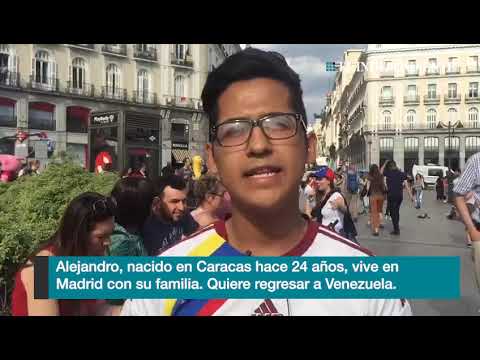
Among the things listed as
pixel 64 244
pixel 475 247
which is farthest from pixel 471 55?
pixel 64 244

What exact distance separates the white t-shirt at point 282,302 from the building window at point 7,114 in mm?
3350

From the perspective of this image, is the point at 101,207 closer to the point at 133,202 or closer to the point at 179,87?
the point at 133,202

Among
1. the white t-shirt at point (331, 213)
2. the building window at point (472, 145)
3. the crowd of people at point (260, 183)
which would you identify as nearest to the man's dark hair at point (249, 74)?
the crowd of people at point (260, 183)

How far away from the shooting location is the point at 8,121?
15.0ft

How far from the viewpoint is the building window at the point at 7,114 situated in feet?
13.8

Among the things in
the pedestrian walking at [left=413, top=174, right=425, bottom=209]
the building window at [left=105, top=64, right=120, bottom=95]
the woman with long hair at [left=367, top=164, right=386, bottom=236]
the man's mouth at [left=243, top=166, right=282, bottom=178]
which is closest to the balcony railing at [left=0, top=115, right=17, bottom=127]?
the building window at [left=105, top=64, right=120, bottom=95]

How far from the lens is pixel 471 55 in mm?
2379

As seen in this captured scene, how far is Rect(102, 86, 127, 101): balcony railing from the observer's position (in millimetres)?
6274

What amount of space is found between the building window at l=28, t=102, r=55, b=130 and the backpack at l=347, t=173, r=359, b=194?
592cm

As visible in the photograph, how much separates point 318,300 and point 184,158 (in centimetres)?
403

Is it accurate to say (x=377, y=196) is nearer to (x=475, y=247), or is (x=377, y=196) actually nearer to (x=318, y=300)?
(x=475, y=247)

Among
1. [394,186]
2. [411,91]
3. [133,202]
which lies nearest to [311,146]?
[133,202]
